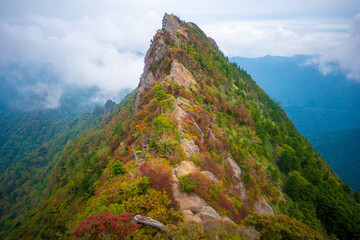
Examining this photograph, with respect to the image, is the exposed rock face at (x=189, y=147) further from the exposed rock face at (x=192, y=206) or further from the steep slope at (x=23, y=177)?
the steep slope at (x=23, y=177)

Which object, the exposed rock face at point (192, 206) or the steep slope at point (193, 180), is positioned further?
the exposed rock face at point (192, 206)

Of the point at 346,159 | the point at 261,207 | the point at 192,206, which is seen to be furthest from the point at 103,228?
the point at 346,159

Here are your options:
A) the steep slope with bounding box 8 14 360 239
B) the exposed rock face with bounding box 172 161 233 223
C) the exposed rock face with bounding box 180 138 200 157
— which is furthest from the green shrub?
the exposed rock face with bounding box 180 138 200 157

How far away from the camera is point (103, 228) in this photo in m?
5.53

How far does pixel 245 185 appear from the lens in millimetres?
23578

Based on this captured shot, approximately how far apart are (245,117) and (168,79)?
2815 cm

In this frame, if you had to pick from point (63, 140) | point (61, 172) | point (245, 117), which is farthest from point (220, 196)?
point (63, 140)

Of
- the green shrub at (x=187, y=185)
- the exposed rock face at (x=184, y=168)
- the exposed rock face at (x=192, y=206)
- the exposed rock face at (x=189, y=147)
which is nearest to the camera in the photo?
the exposed rock face at (x=192, y=206)

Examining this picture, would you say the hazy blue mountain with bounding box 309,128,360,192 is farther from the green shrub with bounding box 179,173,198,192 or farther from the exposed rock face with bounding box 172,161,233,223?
the green shrub with bounding box 179,173,198,192

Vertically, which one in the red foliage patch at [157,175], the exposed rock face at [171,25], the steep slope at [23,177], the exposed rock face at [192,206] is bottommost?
the steep slope at [23,177]

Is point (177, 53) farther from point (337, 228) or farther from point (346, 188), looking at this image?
point (346, 188)

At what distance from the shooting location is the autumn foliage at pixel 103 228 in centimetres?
540

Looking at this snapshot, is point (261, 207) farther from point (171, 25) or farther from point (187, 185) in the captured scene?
point (171, 25)

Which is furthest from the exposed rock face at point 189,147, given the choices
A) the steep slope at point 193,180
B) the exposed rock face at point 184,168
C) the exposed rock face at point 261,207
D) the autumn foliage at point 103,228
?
the exposed rock face at point 261,207
